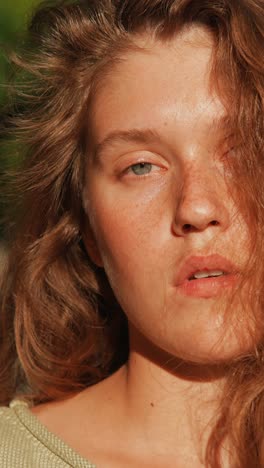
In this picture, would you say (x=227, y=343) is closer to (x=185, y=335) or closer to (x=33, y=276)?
(x=185, y=335)

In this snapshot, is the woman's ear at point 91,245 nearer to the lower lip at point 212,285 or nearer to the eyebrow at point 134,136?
the eyebrow at point 134,136

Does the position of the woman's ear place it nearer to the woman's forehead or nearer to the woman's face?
the woman's face

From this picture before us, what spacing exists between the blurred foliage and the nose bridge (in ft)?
2.32

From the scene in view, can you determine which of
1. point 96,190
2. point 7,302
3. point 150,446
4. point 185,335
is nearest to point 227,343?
point 185,335

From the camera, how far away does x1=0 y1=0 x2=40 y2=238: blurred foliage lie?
2.41m

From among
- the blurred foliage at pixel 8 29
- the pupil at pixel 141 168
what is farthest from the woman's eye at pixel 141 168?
the blurred foliage at pixel 8 29

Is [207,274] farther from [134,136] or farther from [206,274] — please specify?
[134,136]

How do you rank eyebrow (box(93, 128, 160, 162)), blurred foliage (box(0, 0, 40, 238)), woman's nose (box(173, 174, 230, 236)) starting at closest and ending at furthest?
woman's nose (box(173, 174, 230, 236)), eyebrow (box(93, 128, 160, 162)), blurred foliage (box(0, 0, 40, 238))

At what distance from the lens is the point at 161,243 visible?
1950mm

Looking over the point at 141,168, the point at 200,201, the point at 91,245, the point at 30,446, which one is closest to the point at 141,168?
the point at 141,168

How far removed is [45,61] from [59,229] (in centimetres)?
40

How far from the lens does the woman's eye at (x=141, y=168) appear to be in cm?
203

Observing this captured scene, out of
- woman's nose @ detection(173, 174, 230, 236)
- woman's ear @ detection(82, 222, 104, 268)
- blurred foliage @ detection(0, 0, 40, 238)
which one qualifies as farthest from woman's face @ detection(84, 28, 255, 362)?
blurred foliage @ detection(0, 0, 40, 238)

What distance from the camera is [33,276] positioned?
7.88 ft
